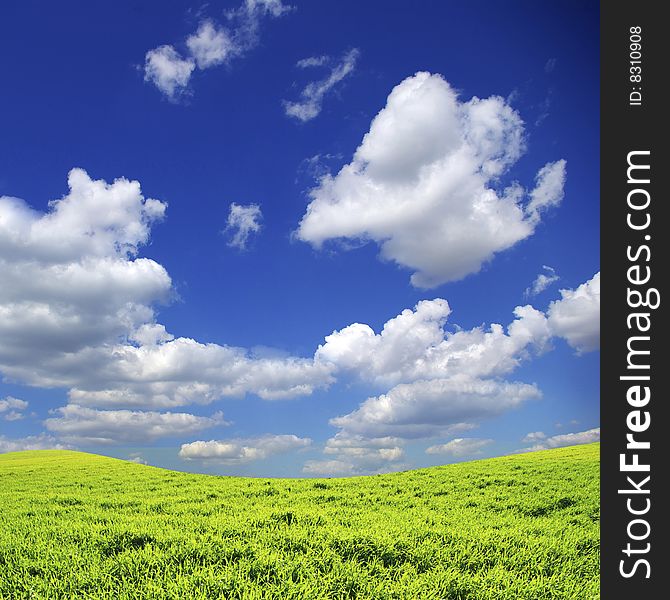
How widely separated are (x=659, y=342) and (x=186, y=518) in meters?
9.79

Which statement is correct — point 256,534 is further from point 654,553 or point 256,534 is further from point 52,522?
point 654,553

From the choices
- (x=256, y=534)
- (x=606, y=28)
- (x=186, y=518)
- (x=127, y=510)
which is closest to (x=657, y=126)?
(x=606, y=28)

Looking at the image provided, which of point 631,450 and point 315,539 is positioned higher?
point 631,450

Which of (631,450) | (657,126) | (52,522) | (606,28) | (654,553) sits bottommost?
(52,522)

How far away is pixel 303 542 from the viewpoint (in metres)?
8.77

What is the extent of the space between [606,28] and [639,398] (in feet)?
19.0

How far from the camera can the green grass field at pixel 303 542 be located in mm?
7133

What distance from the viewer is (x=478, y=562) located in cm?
845

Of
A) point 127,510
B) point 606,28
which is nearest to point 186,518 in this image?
point 127,510

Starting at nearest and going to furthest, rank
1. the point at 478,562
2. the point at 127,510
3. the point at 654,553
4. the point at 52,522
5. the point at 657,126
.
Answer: the point at 654,553 → the point at 657,126 → the point at 478,562 → the point at 52,522 → the point at 127,510

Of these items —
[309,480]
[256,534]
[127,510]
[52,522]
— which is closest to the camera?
[256,534]

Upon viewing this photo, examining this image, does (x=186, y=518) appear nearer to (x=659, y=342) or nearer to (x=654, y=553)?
(x=654, y=553)

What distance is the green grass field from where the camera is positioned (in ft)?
23.4

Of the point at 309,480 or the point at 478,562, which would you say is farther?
the point at 309,480
